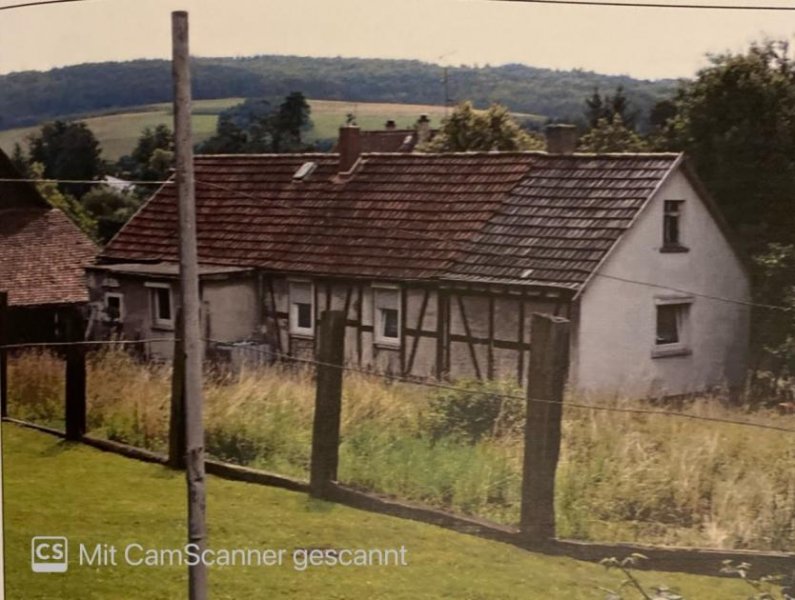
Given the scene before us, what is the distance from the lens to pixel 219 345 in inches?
105

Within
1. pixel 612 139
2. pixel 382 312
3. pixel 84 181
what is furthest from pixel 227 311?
pixel 612 139

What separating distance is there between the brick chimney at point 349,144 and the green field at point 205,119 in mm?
20

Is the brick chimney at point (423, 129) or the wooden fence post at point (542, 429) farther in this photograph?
the brick chimney at point (423, 129)

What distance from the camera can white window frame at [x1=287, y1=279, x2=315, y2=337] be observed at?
269cm

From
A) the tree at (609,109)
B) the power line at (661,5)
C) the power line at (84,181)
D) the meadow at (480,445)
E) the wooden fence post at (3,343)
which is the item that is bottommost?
the meadow at (480,445)

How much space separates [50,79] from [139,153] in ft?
0.97

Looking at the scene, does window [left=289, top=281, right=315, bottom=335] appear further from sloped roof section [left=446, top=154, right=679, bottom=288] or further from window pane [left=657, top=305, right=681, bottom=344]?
window pane [left=657, top=305, right=681, bottom=344]

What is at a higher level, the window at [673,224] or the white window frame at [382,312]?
the window at [673,224]

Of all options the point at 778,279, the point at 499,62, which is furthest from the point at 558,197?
Result: the point at 778,279

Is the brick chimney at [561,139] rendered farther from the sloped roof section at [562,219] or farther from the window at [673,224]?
the window at [673,224]

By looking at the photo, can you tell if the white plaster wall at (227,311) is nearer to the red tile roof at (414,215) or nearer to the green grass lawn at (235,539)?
the red tile roof at (414,215)

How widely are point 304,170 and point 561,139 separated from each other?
2.16 ft

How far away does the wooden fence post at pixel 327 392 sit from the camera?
2672 mm

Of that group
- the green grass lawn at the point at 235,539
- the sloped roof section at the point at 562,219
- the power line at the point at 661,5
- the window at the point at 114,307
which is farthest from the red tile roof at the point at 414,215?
the green grass lawn at the point at 235,539
